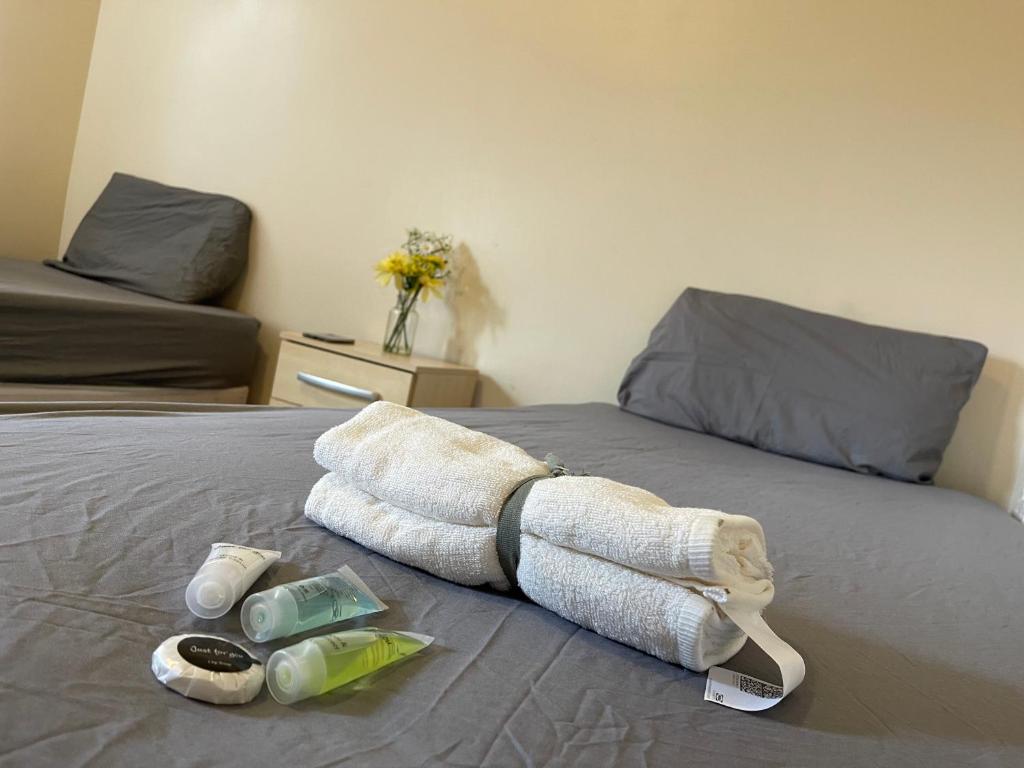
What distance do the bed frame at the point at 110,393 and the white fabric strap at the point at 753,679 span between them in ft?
6.29

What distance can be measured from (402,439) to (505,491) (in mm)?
163

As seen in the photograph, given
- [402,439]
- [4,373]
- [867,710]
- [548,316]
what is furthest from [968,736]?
[4,373]

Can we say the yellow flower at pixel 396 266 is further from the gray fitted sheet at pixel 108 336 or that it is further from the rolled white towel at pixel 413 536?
the rolled white towel at pixel 413 536

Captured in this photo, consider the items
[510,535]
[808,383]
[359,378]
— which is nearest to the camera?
[510,535]

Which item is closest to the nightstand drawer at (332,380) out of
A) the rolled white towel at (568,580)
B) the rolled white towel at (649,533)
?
the rolled white towel at (568,580)

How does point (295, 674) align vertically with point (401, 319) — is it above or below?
below

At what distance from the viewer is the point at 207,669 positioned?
526mm

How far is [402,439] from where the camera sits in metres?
0.90

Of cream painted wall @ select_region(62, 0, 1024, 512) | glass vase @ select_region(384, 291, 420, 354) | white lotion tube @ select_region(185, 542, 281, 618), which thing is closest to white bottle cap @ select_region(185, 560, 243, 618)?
white lotion tube @ select_region(185, 542, 281, 618)

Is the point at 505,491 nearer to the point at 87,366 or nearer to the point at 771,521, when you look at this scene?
the point at 771,521

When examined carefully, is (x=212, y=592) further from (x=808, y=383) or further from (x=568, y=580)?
(x=808, y=383)

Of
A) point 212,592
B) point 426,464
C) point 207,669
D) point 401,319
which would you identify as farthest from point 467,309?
point 207,669

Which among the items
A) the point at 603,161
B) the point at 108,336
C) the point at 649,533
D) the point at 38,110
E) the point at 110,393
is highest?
the point at 603,161

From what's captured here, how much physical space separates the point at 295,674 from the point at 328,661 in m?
0.02
